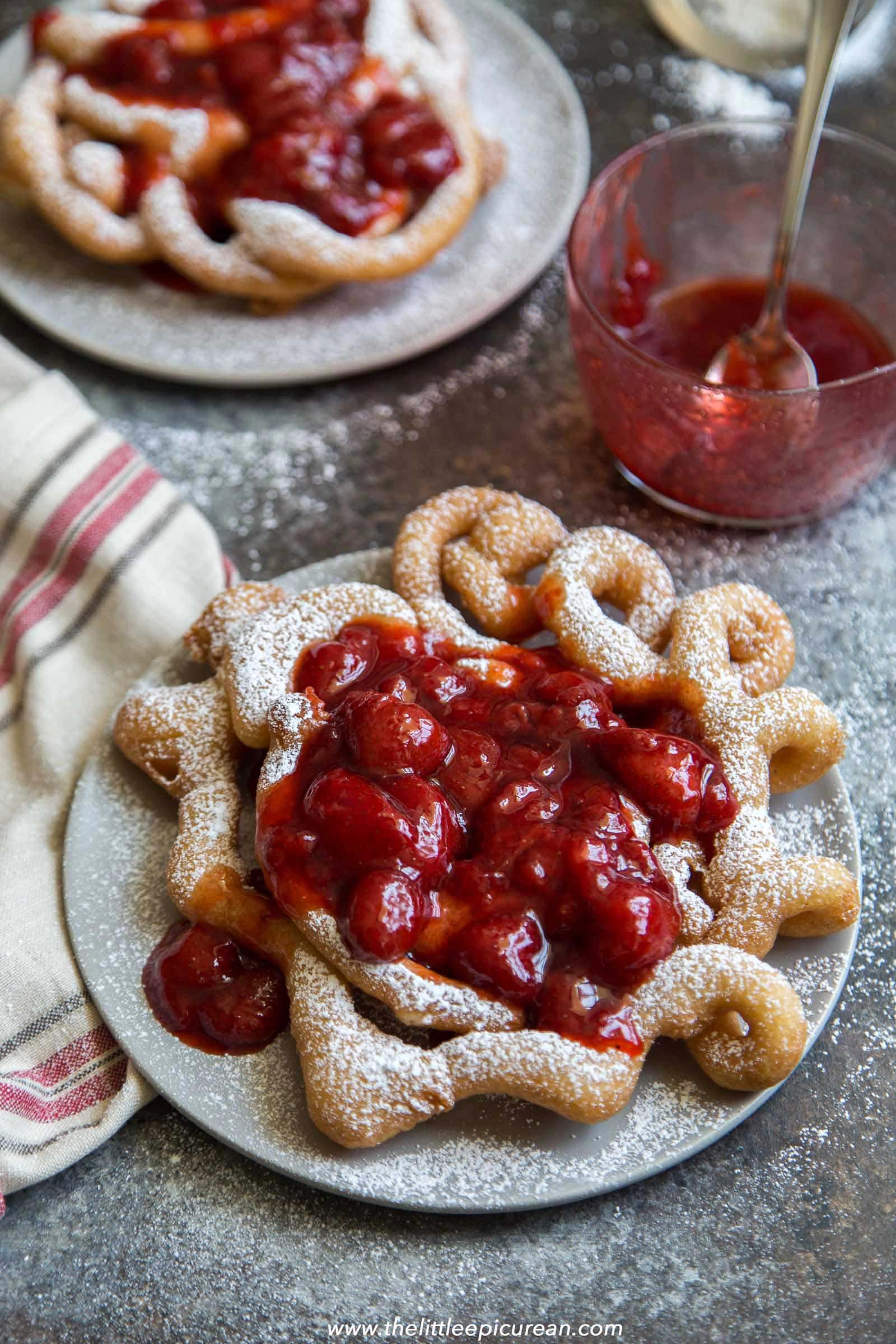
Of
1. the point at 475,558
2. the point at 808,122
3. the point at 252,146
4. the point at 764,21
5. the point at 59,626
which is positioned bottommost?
the point at 59,626

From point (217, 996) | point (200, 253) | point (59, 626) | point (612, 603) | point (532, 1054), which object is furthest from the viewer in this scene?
point (200, 253)

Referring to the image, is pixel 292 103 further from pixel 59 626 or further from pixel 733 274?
pixel 59 626

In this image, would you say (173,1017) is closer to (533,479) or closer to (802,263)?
(533,479)

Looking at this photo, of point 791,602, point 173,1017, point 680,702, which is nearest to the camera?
point 173,1017

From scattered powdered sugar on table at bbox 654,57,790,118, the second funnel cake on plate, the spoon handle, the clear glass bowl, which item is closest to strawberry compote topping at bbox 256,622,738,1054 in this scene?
the second funnel cake on plate

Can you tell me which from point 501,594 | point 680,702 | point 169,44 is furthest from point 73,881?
point 169,44

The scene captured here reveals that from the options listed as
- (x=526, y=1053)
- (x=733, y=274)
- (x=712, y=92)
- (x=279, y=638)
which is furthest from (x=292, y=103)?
(x=526, y=1053)

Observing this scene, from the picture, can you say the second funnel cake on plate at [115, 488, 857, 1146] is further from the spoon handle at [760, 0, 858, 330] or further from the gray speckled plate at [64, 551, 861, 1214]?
the spoon handle at [760, 0, 858, 330]
